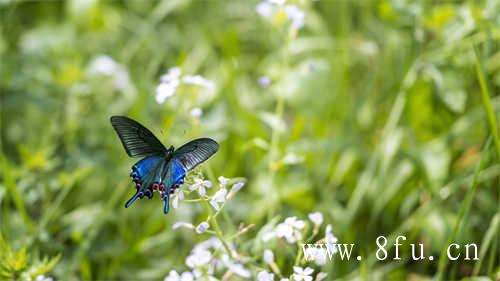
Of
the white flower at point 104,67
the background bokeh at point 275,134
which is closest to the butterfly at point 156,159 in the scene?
the background bokeh at point 275,134

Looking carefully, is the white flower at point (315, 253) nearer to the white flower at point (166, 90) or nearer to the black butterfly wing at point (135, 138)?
the black butterfly wing at point (135, 138)

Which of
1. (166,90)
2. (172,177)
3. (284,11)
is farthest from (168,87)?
(284,11)

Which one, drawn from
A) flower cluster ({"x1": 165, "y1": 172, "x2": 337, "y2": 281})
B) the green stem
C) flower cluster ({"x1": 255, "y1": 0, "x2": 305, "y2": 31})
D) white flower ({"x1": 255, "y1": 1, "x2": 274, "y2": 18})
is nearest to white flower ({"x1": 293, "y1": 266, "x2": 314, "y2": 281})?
flower cluster ({"x1": 165, "y1": 172, "x2": 337, "y2": 281})

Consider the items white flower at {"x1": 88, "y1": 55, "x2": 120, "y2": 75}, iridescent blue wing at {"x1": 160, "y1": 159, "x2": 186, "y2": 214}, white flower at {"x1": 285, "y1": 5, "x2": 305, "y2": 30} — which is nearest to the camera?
iridescent blue wing at {"x1": 160, "y1": 159, "x2": 186, "y2": 214}

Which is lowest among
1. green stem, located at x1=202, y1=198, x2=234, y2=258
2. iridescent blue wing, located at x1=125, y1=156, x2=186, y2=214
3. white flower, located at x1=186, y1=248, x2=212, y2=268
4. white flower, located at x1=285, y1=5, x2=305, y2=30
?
white flower, located at x1=186, y1=248, x2=212, y2=268

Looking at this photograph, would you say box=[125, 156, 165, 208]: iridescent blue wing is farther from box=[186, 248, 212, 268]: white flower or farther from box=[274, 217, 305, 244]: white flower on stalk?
box=[274, 217, 305, 244]: white flower on stalk

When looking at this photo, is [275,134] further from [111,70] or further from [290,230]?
[111,70]
